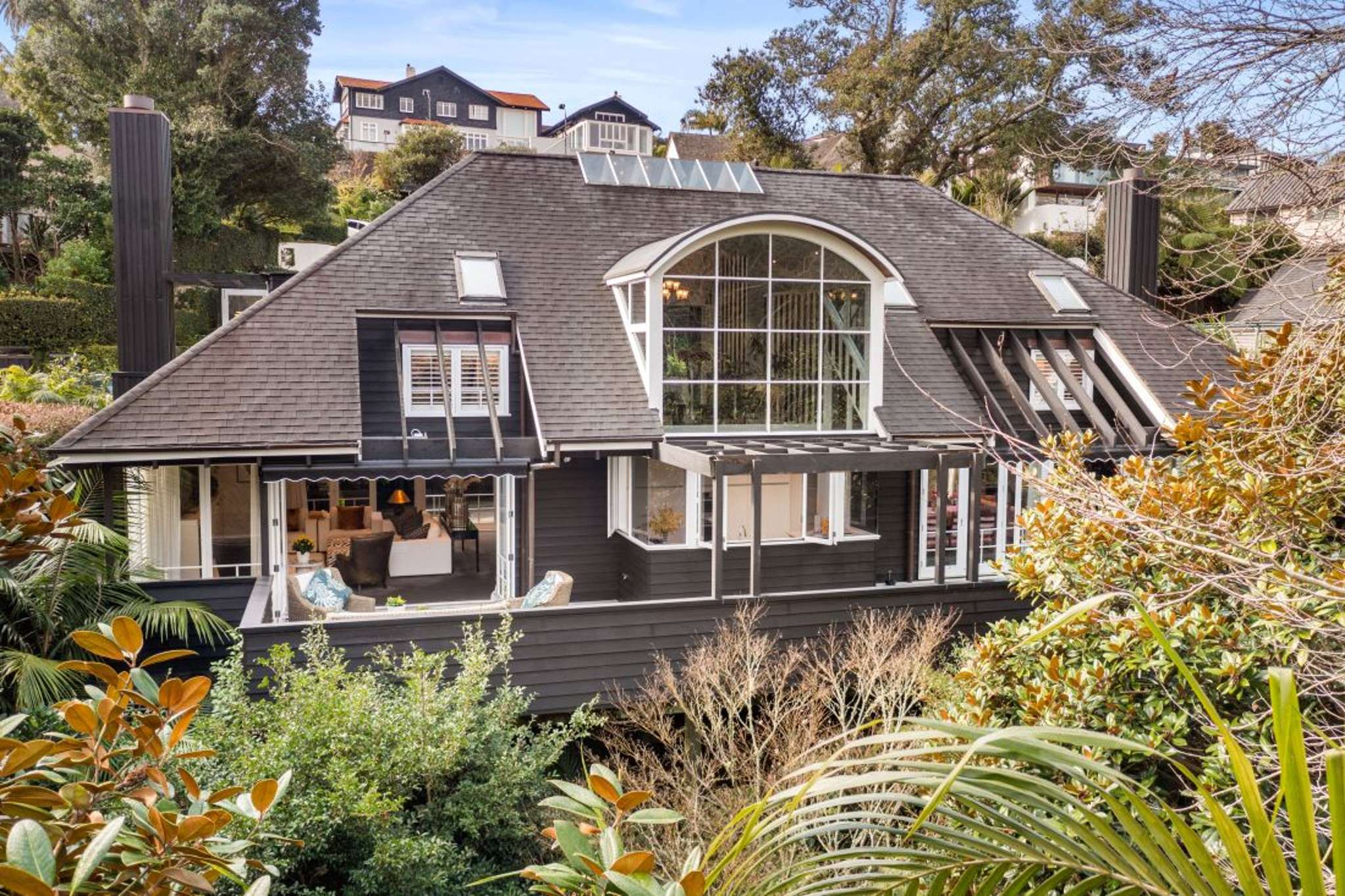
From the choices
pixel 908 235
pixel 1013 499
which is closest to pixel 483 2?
pixel 908 235

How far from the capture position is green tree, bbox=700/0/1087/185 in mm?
33156

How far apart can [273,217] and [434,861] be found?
3361 cm

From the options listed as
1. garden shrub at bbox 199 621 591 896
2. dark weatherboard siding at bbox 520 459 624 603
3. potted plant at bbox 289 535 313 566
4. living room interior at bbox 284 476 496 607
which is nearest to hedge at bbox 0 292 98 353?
living room interior at bbox 284 476 496 607

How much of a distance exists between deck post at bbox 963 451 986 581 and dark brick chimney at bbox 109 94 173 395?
37.9ft

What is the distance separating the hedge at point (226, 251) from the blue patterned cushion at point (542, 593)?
22723mm

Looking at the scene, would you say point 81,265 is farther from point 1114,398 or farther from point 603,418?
point 1114,398

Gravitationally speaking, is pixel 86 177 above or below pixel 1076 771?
above

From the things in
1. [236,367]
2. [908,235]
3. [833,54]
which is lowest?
[236,367]

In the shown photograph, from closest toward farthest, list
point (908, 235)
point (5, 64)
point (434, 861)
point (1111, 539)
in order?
point (1111, 539) < point (434, 861) < point (908, 235) < point (5, 64)

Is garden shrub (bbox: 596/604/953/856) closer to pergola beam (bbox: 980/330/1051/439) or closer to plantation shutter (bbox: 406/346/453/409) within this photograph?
pergola beam (bbox: 980/330/1051/439)

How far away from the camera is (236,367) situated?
13.0 meters

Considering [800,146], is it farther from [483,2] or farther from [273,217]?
[273,217]

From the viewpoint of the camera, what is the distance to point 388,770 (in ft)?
25.5

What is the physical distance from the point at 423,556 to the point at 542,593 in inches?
149
